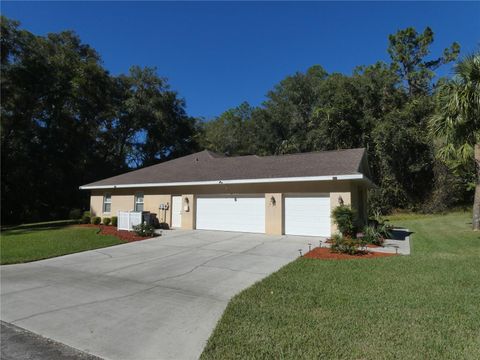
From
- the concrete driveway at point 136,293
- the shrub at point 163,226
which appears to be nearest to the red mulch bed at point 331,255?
the concrete driveway at point 136,293

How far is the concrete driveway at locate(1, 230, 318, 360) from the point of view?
403cm

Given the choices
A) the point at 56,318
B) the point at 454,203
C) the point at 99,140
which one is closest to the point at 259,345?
the point at 56,318

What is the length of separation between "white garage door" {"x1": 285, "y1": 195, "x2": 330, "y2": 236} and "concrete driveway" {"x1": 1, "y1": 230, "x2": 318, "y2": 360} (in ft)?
6.41

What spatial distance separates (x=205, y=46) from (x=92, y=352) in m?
15.8

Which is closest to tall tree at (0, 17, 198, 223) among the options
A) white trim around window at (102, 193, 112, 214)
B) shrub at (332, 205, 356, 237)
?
white trim around window at (102, 193, 112, 214)

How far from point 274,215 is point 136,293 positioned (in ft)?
27.9

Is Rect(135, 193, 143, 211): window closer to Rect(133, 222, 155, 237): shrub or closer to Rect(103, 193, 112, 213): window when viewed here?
Rect(103, 193, 112, 213): window

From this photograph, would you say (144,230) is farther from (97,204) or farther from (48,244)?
(97,204)

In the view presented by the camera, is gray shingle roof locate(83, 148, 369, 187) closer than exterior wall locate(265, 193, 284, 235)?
Yes

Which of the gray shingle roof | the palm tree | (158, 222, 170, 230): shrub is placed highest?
the palm tree

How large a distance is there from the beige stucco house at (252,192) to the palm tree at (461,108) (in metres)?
3.11

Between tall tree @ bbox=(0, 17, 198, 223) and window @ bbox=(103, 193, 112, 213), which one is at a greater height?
tall tree @ bbox=(0, 17, 198, 223)

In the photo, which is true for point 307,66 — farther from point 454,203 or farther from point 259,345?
point 259,345

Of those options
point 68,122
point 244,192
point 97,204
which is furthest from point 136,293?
point 68,122
